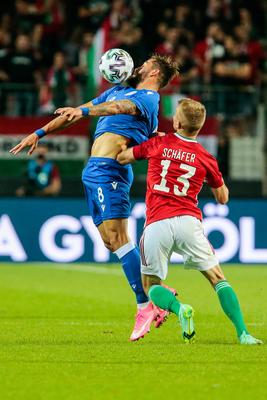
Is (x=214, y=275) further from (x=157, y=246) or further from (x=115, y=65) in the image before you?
(x=115, y=65)

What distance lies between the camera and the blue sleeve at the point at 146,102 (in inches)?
352

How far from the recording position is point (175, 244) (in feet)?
27.6

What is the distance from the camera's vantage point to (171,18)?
21.6 meters

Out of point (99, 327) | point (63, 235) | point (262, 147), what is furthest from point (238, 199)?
point (99, 327)

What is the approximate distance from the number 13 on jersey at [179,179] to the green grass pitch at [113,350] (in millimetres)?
1147

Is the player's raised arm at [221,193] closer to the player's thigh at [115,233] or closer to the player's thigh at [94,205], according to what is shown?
the player's thigh at [115,233]

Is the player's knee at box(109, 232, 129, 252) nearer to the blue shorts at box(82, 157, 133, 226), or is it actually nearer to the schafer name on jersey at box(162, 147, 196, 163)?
the blue shorts at box(82, 157, 133, 226)

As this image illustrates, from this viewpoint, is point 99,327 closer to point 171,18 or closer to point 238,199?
point 238,199

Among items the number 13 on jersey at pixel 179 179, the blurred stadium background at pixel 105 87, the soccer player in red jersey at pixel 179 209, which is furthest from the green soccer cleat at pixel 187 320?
the blurred stadium background at pixel 105 87

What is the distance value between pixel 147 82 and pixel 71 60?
11.5m

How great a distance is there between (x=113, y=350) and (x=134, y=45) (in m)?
12.1

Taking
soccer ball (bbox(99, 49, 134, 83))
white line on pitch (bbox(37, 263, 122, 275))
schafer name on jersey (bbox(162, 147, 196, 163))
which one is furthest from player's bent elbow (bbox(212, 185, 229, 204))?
white line on pitch (bbox(37, 263, 122, 275))

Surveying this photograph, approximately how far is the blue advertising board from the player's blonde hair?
9.09 meters

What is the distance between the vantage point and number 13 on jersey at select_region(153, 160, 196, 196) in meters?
8.39
